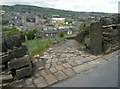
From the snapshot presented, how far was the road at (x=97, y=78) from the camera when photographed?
3.32 meters

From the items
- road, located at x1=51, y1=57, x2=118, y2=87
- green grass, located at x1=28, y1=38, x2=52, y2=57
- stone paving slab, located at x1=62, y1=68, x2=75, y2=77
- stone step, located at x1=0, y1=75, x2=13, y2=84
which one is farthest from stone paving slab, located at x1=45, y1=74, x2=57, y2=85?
green grass, located at x1=28, y1=38, x2=52, y2=57

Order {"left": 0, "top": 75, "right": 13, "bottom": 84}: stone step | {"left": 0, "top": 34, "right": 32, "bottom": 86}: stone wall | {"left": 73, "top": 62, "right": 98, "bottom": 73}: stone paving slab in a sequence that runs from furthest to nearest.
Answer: {"left": 73, "top": 62, "right": 98, "bottom": 73}: stone paving slab → {"left": 0, "top": 34, "right": 32, "bottom": 86}: stone wall → {"left": 0, "top": 75, "right": 13, "bottom": 84}: stone step

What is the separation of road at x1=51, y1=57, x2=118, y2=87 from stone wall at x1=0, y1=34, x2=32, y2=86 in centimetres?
77

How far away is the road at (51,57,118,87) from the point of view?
3318 mm

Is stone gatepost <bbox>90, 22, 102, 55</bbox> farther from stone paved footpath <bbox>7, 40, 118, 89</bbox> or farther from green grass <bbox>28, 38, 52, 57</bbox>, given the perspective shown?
green grass <bbox>28, 38, 52, 57</bbox>

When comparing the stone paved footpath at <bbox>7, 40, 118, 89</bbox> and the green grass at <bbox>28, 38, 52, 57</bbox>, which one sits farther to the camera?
the green grass at <bbox>28, 38, 52, 57</bbox>

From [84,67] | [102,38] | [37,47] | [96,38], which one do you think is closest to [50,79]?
[84,67]

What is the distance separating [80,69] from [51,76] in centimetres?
72

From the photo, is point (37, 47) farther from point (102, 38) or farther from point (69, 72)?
point (69, 72)

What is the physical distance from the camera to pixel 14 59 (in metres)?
3.71

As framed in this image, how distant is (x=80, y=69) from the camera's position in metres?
4.13

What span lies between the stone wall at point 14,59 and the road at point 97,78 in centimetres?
77

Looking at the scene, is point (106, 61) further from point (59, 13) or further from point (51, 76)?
point (59, 13)

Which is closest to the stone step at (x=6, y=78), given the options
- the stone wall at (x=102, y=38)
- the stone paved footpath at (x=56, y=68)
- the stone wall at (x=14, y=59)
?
the stone wall at (x=14, y=59)
